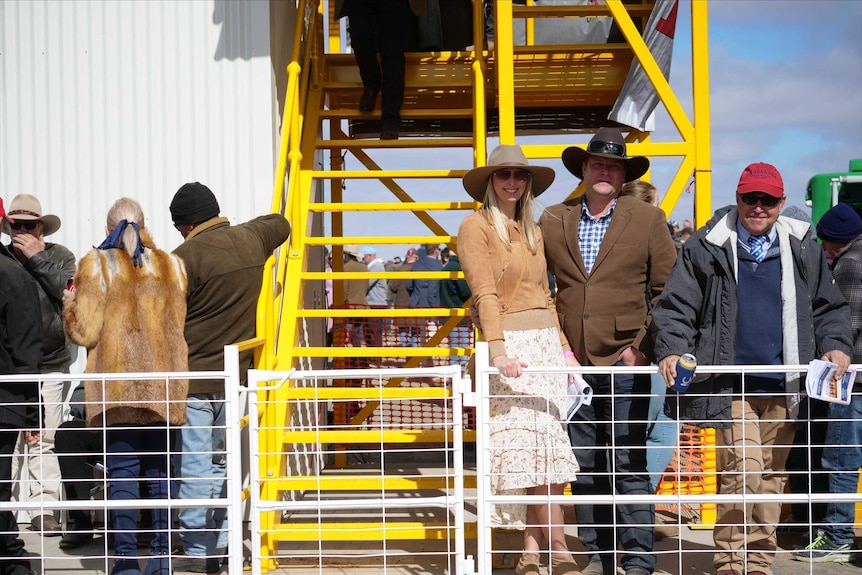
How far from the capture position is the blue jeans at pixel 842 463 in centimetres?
520

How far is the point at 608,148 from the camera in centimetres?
466

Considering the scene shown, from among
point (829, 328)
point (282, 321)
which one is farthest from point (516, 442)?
point (282, 321)

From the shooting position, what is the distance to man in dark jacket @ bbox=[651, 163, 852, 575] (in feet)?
14.3

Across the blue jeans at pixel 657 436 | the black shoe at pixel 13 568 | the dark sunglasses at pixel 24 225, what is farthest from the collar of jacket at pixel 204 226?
the blue jeans at pixel 657 436

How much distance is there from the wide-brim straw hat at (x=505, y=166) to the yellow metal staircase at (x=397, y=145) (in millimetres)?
730

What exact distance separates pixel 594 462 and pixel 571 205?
51.4 inches

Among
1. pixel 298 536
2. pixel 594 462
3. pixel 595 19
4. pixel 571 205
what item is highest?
pixel 595 19

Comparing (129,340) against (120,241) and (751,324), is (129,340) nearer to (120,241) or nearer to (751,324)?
(120,241)

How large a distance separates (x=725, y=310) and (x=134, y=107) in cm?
394

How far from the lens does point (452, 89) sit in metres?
7.70

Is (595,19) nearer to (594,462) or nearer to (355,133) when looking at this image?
(355,133)

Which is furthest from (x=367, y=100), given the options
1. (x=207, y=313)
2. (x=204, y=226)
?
(x=207, y=313)

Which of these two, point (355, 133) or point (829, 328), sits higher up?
point (355, 133)

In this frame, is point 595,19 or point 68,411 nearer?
point 68,411
